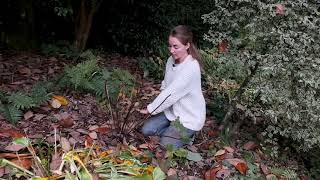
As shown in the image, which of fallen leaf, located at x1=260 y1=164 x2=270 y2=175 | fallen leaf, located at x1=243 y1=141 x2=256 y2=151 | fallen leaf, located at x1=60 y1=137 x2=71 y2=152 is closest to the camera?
fallen leaf, located at x1=60 y1=137 x2=71 y2=152

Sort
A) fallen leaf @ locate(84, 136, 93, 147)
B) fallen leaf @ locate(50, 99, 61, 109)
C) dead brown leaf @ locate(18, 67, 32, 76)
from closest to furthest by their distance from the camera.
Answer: fallen leaf @ locate(84, 136, 93, 147), fallen leaf @ locate(50, 99, 61, 109), dead brown leaf @ locate(18, 67, 32, 76)

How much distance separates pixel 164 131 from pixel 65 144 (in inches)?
42.0

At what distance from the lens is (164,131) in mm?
4441

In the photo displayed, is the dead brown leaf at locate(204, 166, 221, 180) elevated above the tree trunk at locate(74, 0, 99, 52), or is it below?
below

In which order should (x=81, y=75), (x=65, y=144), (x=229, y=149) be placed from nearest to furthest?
(x=65, y=144)
(x=229, y=149)
(x=81, y=75)

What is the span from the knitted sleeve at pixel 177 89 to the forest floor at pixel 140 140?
430mm

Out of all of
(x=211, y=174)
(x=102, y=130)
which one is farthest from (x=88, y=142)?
(x=211, y=174)

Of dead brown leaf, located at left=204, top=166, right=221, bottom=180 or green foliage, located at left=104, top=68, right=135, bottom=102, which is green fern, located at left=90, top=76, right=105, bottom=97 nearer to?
green foliage, located at left=104, top=68, right=135, bottom=102

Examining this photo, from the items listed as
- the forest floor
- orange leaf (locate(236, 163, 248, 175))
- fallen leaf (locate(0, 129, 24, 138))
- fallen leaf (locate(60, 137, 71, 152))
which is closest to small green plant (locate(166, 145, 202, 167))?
the forest floor

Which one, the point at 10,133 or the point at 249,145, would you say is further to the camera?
the point at 249,145

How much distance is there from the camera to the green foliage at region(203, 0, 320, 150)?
13.9 feet

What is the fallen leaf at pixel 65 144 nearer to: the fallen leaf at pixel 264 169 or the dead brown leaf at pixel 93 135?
the dead brown leaf at pixel 93 135

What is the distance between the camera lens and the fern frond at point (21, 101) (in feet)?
14.0

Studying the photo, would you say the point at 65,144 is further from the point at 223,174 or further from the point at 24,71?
the point at 24,71
